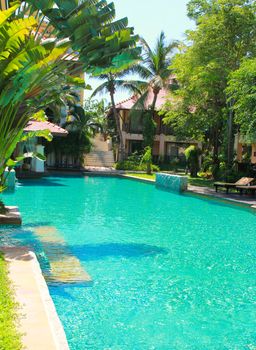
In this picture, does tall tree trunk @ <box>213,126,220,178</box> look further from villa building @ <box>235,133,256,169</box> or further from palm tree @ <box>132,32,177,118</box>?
palm tree @ <box>132,32,177,118</box>

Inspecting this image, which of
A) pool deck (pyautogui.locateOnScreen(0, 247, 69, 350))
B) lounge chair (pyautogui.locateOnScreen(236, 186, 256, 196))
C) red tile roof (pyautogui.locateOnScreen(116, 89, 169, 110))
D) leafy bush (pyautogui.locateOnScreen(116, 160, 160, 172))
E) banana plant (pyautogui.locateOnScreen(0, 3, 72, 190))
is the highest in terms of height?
red tile roof (pyautogui.locateOnScreen(116, 89, 169, 110))

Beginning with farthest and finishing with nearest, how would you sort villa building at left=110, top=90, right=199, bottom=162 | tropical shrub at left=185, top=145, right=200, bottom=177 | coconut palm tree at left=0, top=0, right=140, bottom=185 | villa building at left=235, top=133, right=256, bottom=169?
1. villa building at left=110, top=90, right=199, bottom=162
2. tropical shrub at left=185, top=145, right=200, bottom=177
3. villa building at left=235, top=133, right=256, bottom=169
4. coconut palm tree at left=0, top=0, right=140, bottom=185

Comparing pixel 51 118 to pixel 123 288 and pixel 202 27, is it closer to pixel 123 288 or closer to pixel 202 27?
pixel 202 27

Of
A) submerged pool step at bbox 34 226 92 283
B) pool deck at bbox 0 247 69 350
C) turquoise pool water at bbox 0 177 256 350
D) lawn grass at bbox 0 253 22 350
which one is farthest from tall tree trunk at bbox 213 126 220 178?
lawn grass at bbox 0 253 22 350

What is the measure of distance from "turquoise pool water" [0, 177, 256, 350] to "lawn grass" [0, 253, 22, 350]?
2.55 ft

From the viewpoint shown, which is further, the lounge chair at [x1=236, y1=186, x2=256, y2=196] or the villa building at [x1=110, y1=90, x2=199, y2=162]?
the villa building at [x1=110, y1=90, x2=199, y2=162]

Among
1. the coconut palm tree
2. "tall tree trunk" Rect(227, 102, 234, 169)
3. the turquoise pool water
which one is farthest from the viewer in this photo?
"tall tree trunk" Rect(227, 102, 234, 169)

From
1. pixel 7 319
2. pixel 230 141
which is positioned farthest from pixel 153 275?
pixel 230 141

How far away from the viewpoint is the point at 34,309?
4.45 m

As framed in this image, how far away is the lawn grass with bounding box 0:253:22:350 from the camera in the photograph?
3463 mm

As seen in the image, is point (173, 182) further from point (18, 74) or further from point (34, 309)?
point (34, 309)

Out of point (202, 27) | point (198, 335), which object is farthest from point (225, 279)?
point (202, 27)

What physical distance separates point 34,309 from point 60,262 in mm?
3179

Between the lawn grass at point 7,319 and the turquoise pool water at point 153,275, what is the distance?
78 cm
